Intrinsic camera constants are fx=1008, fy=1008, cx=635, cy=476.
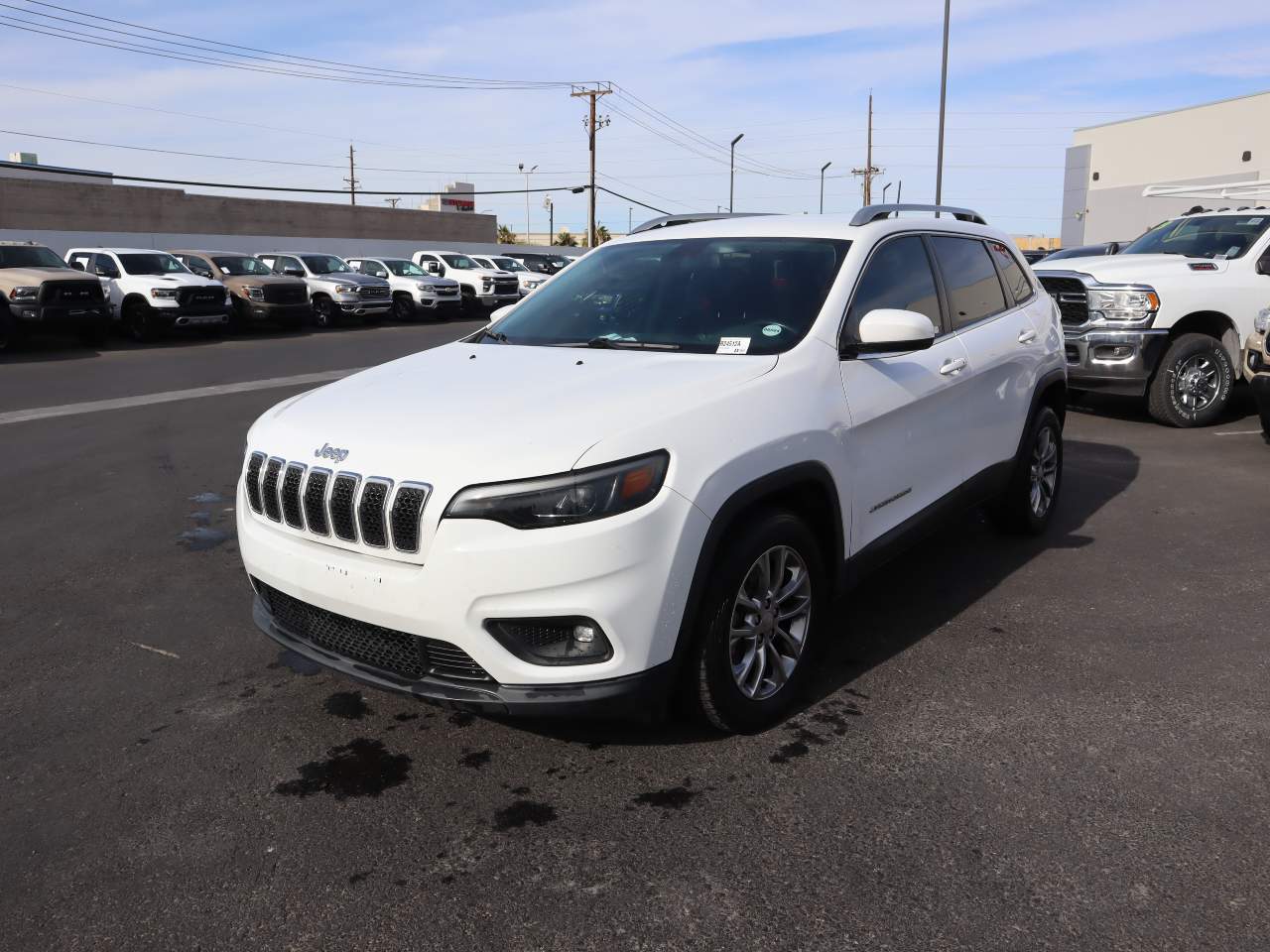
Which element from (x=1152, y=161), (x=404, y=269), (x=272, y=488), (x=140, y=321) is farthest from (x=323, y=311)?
Result: (x=1152, y=161)

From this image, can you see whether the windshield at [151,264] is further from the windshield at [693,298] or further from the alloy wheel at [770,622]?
the alloy wheel at [770,622]

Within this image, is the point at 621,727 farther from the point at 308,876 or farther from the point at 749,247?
the point at 749,247

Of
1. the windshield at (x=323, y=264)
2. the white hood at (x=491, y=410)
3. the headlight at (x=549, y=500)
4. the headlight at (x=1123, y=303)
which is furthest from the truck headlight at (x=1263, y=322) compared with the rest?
the windshield at (x=323, y=264)

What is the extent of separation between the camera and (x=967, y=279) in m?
4.99

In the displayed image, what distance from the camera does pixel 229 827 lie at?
9.77 ft

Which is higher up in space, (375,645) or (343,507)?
(343,507)

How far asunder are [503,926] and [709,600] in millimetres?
1099

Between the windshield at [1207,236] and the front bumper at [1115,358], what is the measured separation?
1.28m

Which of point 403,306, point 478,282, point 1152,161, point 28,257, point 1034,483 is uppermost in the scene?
point 1152,161

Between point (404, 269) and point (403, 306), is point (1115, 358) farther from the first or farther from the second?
point (404, 269)

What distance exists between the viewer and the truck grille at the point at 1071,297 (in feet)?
30.1

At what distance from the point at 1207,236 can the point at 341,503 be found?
9597 millimetres

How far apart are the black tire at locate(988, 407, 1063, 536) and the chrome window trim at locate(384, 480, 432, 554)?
3583 mm

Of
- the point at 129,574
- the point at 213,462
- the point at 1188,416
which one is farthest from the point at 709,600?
the point at 1188,416
